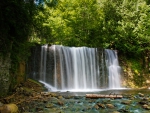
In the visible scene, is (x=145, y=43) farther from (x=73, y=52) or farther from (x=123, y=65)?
(x=73, y=52)

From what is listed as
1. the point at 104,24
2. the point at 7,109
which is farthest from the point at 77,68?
the point at 7,109

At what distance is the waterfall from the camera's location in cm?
1515

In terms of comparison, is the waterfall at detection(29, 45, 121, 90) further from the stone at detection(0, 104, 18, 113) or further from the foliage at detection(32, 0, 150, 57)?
the stone at detection(0, 104, 18, 113)

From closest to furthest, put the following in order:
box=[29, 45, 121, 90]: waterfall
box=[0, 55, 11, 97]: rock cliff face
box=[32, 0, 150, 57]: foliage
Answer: box=[0, 55, 11, 97]: rock cliff face < box=[29, 45, 121, 90]: waterfall < box=[32, 0, 150, 57]: foliage

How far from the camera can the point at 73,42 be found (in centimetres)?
2225

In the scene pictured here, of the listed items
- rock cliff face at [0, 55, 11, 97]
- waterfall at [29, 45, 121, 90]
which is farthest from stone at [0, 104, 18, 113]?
waterfall at [29, 45, 121, 90]

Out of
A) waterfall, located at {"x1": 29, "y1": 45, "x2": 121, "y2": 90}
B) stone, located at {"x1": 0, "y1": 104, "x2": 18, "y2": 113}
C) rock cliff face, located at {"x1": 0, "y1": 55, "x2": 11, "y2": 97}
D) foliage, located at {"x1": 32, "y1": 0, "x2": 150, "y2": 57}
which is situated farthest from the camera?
foliage, located at {"x1": 32, "y1": 0, "x2": 150, "y2": 57}

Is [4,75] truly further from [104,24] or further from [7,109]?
[104,24]

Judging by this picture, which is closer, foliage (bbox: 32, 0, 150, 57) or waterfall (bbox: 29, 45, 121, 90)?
waterfall (bbox: 29, 45, 121, 90)

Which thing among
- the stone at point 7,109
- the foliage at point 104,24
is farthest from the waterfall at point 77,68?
the stone at point 7,109

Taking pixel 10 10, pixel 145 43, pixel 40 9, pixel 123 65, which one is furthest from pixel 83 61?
pixel 10 10

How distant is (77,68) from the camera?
1669 cm

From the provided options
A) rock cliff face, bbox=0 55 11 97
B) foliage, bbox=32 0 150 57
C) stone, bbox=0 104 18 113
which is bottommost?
stone, bbox=0 104 18 113

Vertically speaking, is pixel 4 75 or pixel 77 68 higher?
pixel 77 68
